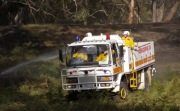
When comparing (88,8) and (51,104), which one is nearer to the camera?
(51,104)

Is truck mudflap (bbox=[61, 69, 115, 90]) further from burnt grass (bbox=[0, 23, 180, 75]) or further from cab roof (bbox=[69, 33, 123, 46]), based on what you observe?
burnt grass (bbox=[0, 23, 180, 75])

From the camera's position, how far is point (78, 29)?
3697 cm

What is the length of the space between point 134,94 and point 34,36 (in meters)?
19.2

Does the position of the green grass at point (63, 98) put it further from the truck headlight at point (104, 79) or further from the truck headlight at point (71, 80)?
the truck headlight at point (71, 80)

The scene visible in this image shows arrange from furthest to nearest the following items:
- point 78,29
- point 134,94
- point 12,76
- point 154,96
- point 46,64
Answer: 1. point 78,29
2. point 46,64
3. point 12,76
4. point 134,94
5. point 154,96

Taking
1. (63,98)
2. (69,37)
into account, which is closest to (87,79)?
(63,98)

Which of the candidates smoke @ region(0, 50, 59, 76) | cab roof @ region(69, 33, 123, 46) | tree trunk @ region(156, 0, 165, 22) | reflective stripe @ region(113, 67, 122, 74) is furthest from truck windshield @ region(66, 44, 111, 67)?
tree trunk @ region(156, 0, 165, 22)

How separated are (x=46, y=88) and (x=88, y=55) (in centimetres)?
431

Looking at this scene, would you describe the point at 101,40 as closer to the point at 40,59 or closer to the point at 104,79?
the point at 104,79

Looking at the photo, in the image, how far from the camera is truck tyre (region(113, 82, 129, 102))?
15.6m

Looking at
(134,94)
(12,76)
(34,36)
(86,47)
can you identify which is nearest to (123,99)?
(134,94)

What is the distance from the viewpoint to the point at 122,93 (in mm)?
15781

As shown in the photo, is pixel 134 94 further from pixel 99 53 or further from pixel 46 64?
pixel 46 64

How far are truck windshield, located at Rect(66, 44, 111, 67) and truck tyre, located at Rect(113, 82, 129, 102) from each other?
1.12 m
